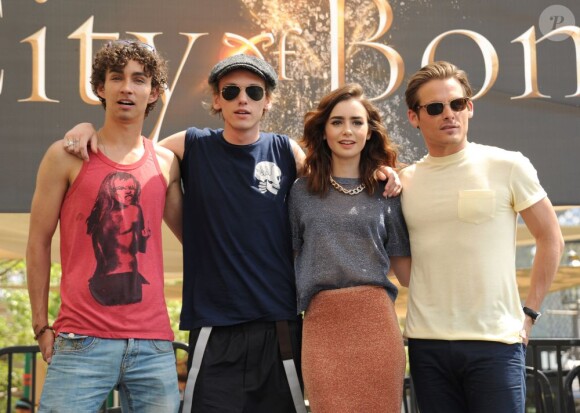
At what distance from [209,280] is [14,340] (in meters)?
10.8

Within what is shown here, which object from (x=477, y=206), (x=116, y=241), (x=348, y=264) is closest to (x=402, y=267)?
(x=348, y=264)

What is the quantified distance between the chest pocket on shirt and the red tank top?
3.78ft

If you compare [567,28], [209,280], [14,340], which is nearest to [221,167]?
[209,280]

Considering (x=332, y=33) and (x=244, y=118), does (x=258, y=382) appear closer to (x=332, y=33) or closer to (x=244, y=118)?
(x=244, y=118)

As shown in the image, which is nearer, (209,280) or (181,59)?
(209,280)

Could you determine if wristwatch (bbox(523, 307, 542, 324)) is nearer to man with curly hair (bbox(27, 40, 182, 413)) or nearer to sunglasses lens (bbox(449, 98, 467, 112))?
sunglasses lens (bbox(449, 98, 467, 112))

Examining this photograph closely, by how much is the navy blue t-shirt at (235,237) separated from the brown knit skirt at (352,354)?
0.61 ft

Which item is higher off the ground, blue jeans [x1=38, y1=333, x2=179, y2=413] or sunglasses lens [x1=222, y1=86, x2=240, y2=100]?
sunglasses lens [x1=222, y1=86, x2=240, y2=100]

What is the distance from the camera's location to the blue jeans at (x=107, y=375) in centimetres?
287

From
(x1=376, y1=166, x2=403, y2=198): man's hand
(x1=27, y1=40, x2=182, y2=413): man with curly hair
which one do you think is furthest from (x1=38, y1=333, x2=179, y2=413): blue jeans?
(x1=376, y1=166, x2=403, y2=198): man's hand

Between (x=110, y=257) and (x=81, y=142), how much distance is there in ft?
1.46

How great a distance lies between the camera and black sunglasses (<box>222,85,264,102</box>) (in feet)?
11.1

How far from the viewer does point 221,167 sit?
11.1ft

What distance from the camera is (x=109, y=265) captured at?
2982mm
